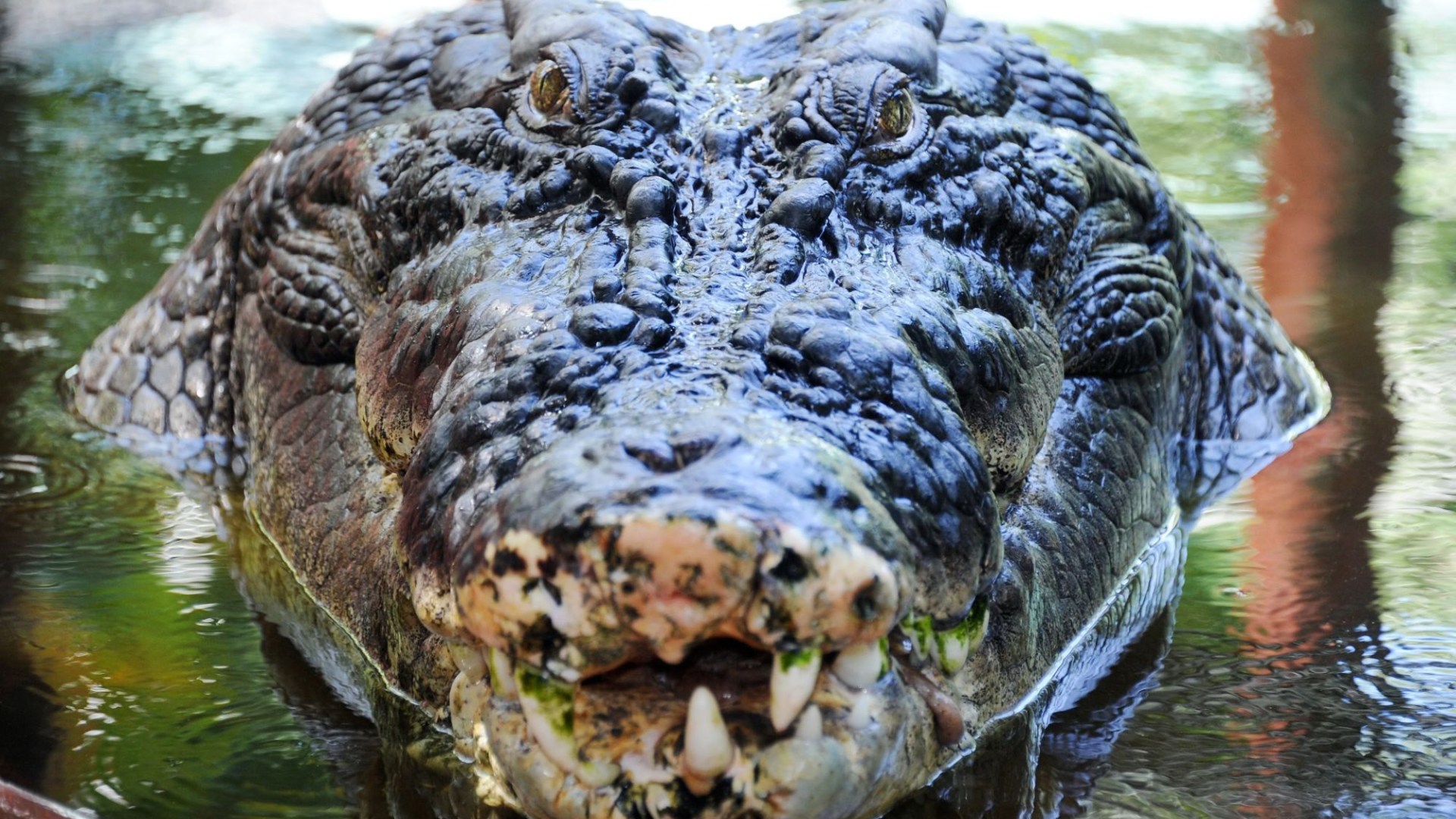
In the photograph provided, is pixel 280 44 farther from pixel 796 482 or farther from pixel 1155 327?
pixel 796 482

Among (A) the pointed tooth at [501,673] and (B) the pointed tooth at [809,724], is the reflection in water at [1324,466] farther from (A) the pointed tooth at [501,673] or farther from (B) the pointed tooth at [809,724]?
(A) the pointed tooth at [501,673]

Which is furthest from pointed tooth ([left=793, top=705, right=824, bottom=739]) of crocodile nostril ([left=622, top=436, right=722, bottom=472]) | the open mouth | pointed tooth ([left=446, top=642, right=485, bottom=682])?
pointed tooth ([left=446, top=642, right=485, bottom=682])

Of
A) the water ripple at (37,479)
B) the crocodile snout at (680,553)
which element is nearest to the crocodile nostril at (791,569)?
the crocodile snout at (680,553)

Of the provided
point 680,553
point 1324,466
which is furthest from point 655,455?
point 1324,466

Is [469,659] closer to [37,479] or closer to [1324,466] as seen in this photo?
[37,479]

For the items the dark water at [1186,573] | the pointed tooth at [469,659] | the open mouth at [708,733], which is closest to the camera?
the open mouth at [708,733]

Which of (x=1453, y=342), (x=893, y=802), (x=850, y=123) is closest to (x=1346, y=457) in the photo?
(x=1453, y=342)
